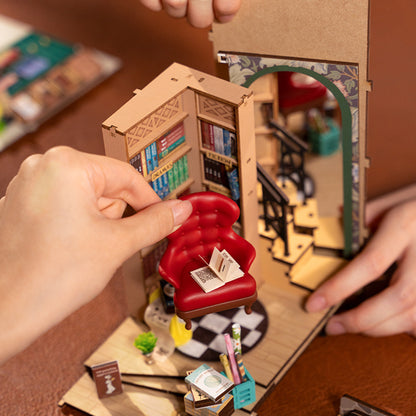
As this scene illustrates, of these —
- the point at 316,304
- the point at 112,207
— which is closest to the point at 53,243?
the point at 112,207

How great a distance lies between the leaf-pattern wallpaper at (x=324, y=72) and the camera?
14.2ft

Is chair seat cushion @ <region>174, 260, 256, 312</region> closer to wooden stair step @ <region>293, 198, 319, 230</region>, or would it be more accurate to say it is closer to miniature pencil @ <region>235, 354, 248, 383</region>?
miniature pencil @ <region>235, 354, 248, 383</region>

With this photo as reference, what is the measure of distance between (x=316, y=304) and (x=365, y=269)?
1.40ft

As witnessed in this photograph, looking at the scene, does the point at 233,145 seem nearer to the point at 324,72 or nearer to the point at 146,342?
the point at 324,72

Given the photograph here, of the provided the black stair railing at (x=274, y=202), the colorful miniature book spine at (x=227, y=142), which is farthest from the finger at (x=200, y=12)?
the black stair railing at (x=274, y=202)

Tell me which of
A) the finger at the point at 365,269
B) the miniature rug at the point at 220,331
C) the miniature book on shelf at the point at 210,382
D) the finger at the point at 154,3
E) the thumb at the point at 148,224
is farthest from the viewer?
the finger at the point at 365,269

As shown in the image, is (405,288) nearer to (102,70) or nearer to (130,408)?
(130,408)

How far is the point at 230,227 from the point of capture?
435 centimetres

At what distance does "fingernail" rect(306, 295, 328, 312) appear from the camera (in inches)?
191

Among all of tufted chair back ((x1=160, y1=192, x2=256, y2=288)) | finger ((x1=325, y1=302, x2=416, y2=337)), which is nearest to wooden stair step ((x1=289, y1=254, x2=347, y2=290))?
finger ((x1=325, y1=302, x2=416, y2=337))

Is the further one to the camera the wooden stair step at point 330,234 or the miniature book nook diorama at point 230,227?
the wooden stair step at point 330,234

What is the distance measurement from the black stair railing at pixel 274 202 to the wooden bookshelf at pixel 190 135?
11 centimetres

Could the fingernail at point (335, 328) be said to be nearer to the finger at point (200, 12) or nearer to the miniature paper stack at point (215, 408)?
the miniature paper stack at point (215, 408)

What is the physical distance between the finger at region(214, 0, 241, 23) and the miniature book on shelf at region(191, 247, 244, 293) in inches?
58.3
